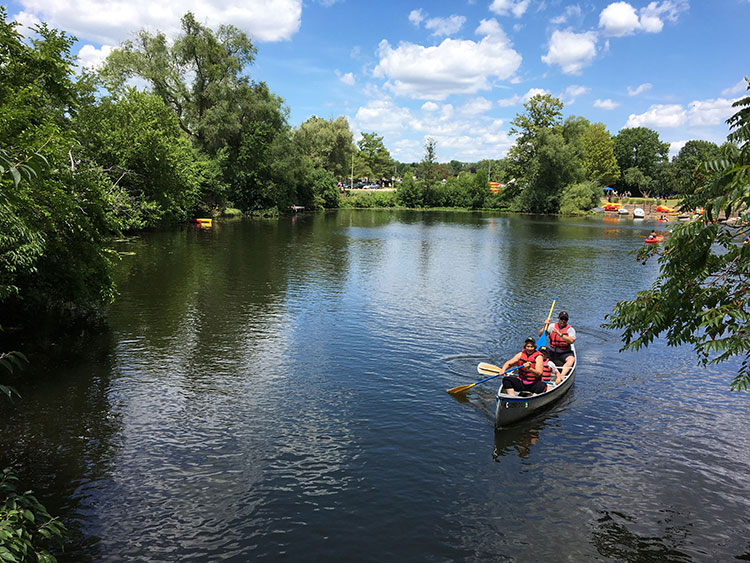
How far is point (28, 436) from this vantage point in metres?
12.3

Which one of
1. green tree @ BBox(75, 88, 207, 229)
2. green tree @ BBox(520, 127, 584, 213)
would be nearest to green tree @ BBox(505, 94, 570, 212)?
green tree @ BBox(520, 127, 584, 213)

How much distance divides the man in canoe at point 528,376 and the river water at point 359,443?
943 millimetres

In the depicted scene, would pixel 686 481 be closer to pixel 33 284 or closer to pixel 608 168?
pixel 33 284

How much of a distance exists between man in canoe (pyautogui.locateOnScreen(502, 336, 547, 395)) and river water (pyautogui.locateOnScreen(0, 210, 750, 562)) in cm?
94

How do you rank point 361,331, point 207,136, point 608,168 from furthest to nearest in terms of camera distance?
point 608,168 < point 207,136 < point 361,331

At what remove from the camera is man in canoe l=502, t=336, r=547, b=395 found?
14750 millimetres

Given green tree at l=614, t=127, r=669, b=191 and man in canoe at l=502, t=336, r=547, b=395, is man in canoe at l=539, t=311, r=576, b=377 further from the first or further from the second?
green tree at l=614, t=127, r=669, b=191

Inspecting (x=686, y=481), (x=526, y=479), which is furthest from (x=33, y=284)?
(x=686, y=481)

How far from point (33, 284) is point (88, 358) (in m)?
3.19

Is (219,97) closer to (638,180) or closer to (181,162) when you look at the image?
(181,162)

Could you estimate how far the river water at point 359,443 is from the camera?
962 cm

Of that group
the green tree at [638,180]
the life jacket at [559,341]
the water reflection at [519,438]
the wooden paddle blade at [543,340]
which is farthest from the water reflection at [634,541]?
the green tree at [638,180]

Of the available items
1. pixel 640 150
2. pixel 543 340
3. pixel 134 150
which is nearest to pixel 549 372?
pixel 543 340

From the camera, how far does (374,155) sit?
167 m
